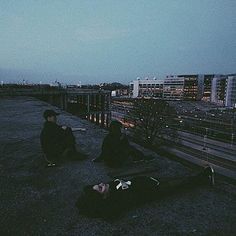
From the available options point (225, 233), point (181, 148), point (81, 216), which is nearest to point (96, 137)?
point (81, 216)

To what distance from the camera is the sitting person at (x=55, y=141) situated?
614 centimetres

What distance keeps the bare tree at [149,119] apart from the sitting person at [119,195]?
97.8 feet

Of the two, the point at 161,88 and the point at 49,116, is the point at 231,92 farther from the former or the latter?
the point at 49,116

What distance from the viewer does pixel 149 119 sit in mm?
35219

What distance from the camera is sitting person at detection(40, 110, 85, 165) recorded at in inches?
242

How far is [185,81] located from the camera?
6737 inches

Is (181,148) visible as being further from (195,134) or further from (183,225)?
(183,225)

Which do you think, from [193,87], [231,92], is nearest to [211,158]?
[231,92]

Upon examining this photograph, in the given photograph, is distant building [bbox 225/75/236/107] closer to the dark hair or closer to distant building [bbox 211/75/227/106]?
distant building [bbox 211/75/227/106]

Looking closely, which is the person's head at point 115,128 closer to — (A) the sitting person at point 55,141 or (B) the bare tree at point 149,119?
(A) the sitting person at point 55,141

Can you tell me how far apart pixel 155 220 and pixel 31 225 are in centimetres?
180

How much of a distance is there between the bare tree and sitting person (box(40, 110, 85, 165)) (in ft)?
91.8

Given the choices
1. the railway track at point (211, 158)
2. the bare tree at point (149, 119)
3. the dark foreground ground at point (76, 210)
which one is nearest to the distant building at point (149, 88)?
the railway track at point (211, 158)

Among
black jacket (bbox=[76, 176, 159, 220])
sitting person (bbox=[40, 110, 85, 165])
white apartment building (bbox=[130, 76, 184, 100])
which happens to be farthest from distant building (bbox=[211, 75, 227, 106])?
black jacket (bbox=[76, 176, 159, 220])
